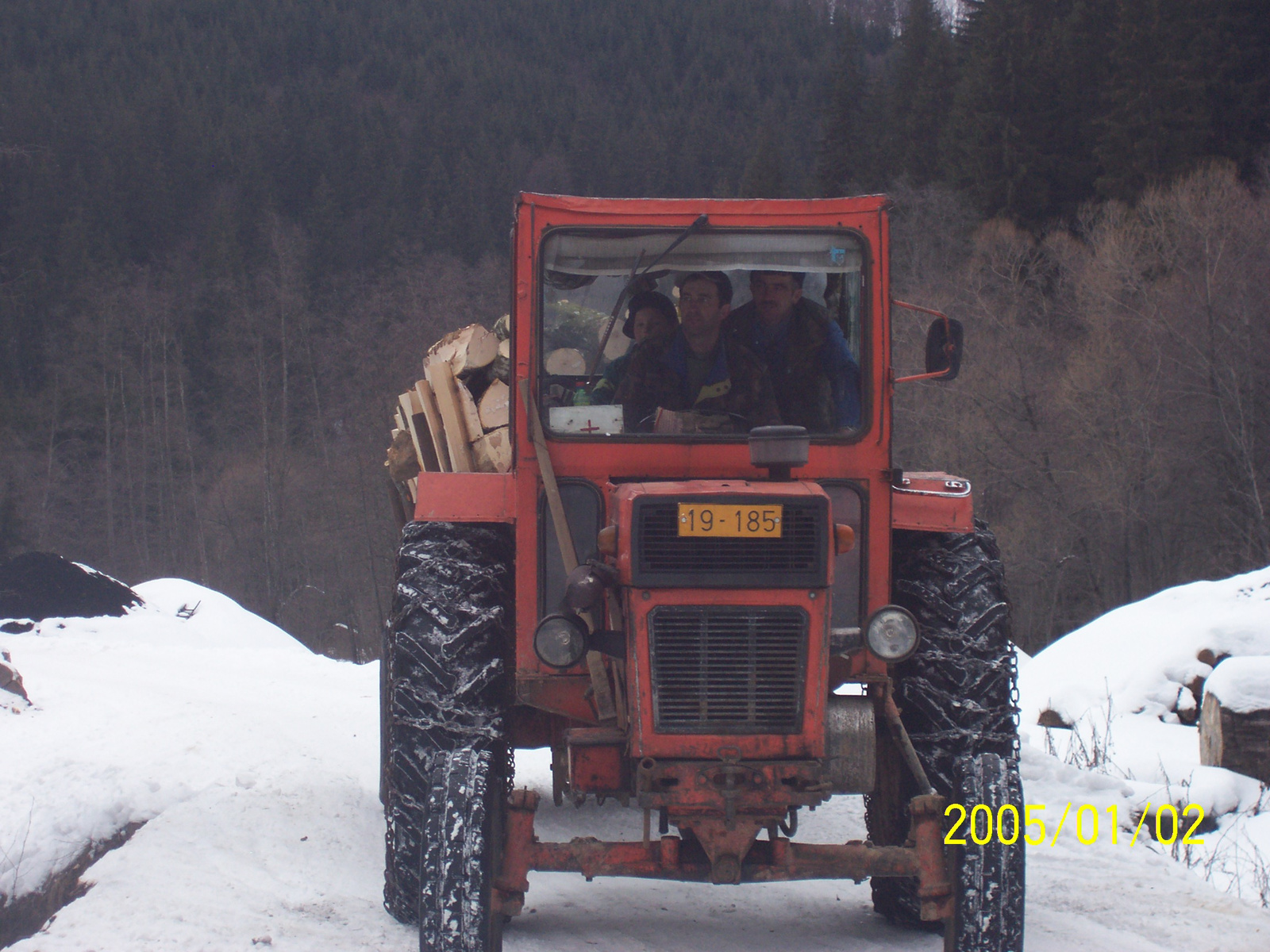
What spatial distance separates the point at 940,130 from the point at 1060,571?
23357mm

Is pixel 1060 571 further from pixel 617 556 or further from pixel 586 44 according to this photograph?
pixel 586 44

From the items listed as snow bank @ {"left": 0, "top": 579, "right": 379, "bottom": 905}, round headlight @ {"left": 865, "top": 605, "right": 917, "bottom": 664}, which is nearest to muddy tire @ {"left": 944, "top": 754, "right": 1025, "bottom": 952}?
round headlight @ {"left": 865, "top": 605, "right": 917, "bottom": 664}

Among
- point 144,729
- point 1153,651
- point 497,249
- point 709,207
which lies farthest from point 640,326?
point 497,249

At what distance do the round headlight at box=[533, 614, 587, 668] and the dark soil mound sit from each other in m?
10.3

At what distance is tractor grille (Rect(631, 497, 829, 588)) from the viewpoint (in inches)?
151

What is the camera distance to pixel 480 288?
3372 centimetres

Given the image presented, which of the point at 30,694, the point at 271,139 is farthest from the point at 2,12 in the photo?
the point at 30,694

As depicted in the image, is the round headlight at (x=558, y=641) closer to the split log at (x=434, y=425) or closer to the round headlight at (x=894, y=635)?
the round headlight at (x=894, y=635)

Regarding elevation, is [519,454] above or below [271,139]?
below

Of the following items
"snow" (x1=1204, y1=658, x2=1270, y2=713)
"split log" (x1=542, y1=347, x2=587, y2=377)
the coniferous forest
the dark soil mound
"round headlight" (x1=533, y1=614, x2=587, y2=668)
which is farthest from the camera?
the coniferous forest

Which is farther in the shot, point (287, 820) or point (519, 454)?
point (287, 820)

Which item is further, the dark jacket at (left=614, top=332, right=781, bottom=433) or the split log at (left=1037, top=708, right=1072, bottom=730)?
the split log at (left=1037, top=708, right=1072, bottom=730)

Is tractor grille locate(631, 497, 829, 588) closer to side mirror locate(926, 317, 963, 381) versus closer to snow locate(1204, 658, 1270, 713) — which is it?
side mirror locate(926, 317, 963, 381)

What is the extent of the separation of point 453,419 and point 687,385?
165cm
